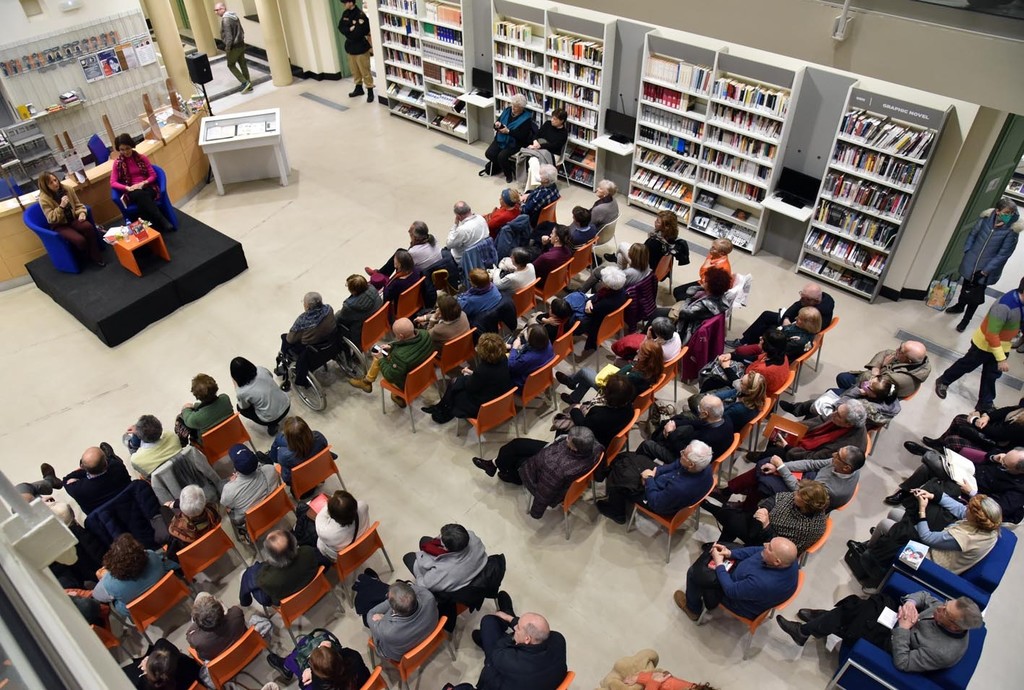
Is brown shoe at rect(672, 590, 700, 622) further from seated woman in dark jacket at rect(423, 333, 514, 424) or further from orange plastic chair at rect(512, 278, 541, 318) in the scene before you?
orange plastic chair at rect(512, 278, 541, 318)

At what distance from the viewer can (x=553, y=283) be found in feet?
25.4

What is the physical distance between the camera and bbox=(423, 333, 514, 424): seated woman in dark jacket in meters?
5.99

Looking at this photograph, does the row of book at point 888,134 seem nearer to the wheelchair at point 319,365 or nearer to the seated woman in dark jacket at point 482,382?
the seated woman in dark jacket at point 482,382

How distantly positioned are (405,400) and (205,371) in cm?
237

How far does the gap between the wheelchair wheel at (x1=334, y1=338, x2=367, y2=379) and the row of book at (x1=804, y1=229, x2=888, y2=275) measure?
5417 mm

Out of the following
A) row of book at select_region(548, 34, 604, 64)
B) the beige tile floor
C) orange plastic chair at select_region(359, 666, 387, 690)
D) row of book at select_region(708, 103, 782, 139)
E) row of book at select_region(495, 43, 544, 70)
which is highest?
row of book at select_region(548, 34, 604, 64)

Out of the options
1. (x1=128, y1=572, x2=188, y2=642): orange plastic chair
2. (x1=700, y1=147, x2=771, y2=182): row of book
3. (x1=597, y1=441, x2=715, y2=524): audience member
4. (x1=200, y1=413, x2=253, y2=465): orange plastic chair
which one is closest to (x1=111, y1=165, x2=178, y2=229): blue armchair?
(x1=200, y1=413, x2=253, y2=465): orange plastic chair

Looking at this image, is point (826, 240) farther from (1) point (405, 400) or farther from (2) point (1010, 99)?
(1) point (405, 400)

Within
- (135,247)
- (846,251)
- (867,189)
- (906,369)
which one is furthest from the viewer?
(846,251)

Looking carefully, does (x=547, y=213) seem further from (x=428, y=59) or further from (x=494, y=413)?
(x=428, y=59)

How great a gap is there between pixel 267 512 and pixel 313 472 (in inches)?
18.4

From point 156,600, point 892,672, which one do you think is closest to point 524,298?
point 156,600

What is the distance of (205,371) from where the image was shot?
7.48 meters

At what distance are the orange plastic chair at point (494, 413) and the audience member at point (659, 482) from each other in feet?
3.43
